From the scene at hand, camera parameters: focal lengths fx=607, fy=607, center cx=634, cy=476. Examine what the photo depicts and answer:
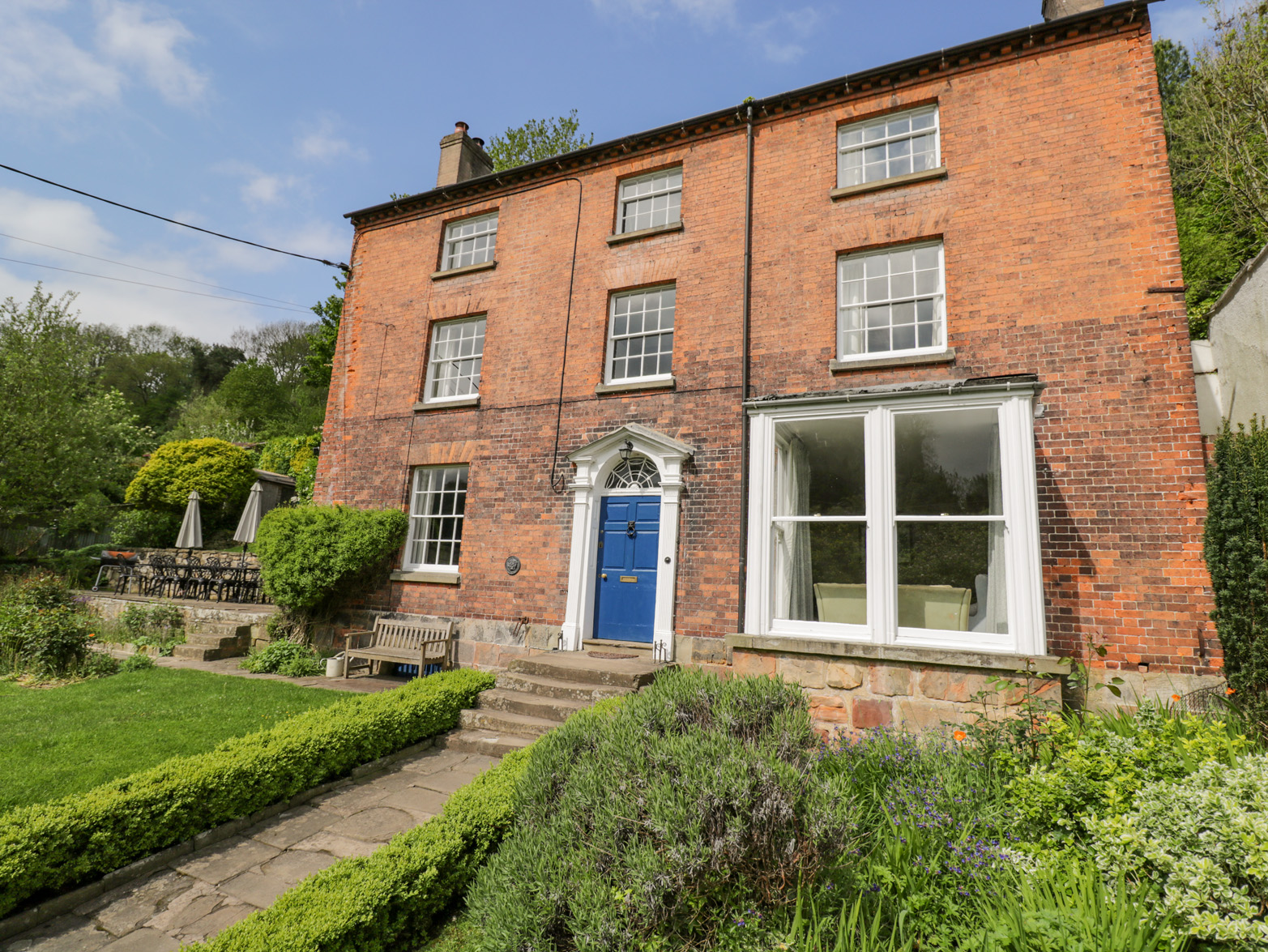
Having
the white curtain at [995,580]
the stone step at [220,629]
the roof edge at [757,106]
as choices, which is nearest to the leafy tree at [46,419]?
the stone step at [220,629]

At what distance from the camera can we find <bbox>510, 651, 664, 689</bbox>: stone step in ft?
24.0

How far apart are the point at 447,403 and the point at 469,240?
11.7ft

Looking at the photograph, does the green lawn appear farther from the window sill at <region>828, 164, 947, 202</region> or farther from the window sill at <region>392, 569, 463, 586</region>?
the window sill at <region>828, 164, 947, 202</region>

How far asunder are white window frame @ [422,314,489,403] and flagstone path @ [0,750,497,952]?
7.15m

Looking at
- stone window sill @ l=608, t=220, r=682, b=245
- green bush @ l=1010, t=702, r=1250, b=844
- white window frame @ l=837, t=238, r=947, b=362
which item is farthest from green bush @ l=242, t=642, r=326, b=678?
green bush @ l=1010, t=702, r=1250, b=844

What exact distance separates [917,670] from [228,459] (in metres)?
26.9

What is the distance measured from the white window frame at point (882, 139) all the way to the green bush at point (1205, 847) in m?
8.11

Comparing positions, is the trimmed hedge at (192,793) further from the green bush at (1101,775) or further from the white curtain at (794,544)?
the green bush at (1101,775)

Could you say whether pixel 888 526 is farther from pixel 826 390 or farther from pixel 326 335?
pixel 326 335

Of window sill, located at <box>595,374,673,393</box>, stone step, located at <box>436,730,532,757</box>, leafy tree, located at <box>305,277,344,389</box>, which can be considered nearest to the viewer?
stone step, located at <box>436,730,532,757</box>

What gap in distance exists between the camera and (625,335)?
33.6ft

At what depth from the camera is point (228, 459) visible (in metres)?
24.7

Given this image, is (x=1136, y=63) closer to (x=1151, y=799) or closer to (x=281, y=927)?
(x=1151, y=799)

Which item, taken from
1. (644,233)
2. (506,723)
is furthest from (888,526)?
(644,233)
